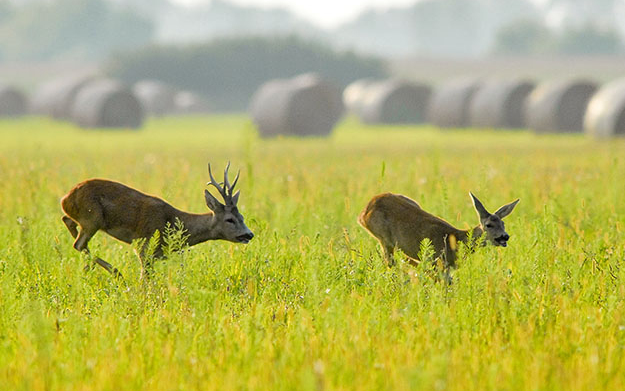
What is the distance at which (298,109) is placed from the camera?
29.7m

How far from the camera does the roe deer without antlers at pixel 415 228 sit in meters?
6.22

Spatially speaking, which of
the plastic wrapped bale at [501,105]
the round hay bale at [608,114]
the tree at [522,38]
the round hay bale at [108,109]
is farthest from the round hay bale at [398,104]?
the tree at [522,38]

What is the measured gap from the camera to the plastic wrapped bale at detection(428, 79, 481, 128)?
114ft

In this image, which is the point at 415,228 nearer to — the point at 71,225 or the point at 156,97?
the point at 71,225

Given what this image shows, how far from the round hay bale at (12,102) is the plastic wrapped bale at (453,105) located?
21518 millimetres

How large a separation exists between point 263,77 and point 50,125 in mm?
23603

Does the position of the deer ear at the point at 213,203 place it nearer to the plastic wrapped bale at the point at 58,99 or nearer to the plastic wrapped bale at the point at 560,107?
the plastic wrapped bale at the point at 560,107

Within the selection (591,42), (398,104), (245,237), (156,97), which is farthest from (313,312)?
(591,42)

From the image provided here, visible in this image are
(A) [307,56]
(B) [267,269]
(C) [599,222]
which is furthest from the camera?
(A) [307,56]

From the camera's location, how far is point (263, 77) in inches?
2350

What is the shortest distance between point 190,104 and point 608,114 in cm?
3458

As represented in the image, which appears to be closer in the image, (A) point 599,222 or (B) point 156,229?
(B) point 156,229

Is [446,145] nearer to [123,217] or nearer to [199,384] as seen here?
[123,217]

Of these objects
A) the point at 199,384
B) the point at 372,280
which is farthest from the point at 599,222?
the point at 199,384
